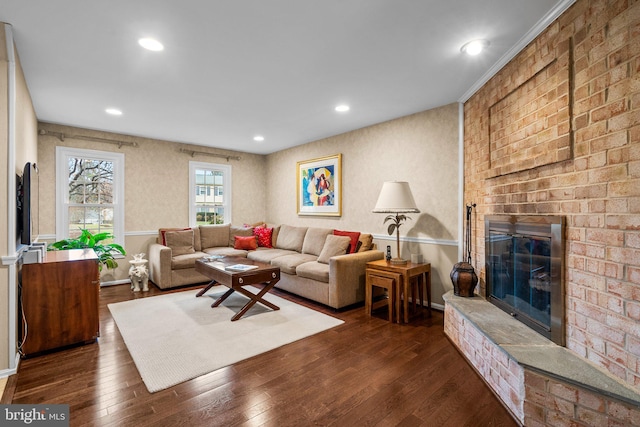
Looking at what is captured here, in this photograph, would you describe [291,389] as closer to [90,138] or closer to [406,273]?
[406,273]

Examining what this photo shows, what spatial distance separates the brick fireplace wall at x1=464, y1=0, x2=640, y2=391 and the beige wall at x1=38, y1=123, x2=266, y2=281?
5062mm

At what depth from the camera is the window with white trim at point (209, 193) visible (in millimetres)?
5715

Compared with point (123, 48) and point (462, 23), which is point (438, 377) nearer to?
point (462, 23)

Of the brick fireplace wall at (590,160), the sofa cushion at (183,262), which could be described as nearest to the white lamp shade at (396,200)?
the brick fireplace wall at (590,160)

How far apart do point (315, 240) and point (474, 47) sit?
3.26 meters

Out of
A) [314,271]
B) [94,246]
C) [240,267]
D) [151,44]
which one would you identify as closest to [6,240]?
[151,44]

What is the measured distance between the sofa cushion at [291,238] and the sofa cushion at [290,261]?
575mm

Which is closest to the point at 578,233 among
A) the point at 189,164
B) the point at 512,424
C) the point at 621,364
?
the point at 621,364

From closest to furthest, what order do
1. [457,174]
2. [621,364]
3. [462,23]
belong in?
[621,364] → [462,23] → [457,174]

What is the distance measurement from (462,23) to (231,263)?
3.37 metres

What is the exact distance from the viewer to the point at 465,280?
2783 millimetres

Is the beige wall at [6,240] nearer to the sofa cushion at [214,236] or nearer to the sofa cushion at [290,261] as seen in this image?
the sofa cushion at [290,261]

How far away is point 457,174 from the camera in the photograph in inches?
138

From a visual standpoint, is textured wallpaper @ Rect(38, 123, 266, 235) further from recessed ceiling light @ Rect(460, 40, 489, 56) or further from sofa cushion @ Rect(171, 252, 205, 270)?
recessed ceiling light @ Rect(460, 40, 489, 56)
